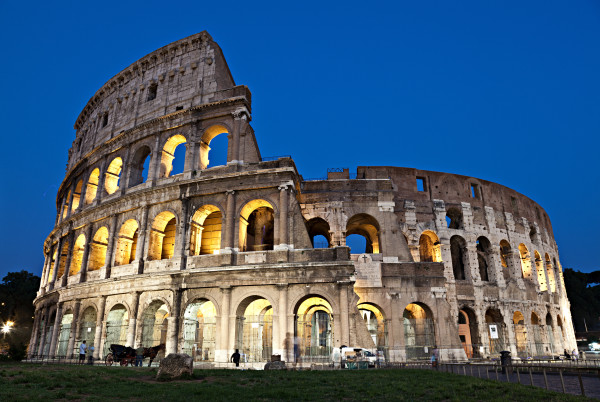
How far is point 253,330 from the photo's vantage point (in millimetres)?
20109

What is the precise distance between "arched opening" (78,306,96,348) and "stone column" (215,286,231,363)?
8.37m

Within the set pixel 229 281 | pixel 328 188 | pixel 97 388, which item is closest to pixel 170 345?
pixel 229 281

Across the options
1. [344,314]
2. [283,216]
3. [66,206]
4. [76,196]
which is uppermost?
[76,196]

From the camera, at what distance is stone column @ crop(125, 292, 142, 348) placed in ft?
63.2

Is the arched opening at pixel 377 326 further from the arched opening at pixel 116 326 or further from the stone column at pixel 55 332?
the stone column at pixel 55 332

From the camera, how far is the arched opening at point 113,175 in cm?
2514

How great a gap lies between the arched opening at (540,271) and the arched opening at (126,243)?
28556 mm

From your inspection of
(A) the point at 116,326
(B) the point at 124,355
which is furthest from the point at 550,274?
(A) the point at 116,326

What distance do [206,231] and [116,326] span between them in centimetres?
672

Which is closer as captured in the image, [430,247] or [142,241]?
[142,241]

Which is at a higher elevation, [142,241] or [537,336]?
[142,241]

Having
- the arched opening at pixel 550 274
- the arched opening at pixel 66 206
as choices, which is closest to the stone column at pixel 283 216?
the arched opening at pixel 66 206

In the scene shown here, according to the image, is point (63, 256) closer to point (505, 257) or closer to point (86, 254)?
point (86, 254)

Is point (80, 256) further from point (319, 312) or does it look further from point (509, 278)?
point (509, 278)
